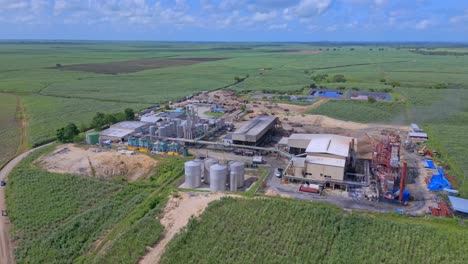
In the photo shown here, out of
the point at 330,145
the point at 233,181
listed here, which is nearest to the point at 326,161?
the point at 330,145

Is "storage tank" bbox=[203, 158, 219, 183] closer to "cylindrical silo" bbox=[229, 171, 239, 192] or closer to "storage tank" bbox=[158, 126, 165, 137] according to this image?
"cylindrical silo" bbox=[229, 171, 239, 192]

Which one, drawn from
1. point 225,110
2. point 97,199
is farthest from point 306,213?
point 225,110

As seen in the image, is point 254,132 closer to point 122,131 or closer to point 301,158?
point 301,158

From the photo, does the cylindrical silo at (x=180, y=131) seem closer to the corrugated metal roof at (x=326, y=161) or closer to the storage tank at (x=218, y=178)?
the storage tank at (x=218, y=178)

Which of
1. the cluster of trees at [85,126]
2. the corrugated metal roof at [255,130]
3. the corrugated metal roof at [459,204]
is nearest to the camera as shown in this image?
the corrugated metal roof at [459,204]

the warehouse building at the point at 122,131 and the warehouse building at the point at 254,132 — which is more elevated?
the warehouse building at the point at 254,132

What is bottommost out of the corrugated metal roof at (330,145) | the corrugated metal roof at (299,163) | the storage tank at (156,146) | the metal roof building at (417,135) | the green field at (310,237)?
the green field at (310,237)

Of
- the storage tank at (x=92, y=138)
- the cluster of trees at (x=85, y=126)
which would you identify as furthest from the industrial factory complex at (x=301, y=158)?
the cluster of trees at (x=85, y=126)
